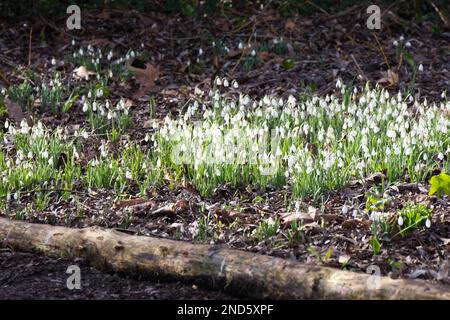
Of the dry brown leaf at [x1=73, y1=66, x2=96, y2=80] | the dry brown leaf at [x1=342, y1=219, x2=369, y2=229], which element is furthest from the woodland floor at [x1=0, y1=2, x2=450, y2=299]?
the dry brown leaf at [x1=73, y1=66, x2=96, y2=80]

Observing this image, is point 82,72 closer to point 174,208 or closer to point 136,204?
point 136,204

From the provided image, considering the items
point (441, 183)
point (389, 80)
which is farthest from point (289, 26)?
point (441, 183)

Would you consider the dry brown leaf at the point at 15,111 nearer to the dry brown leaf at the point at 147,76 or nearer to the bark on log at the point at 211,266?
the dry brown leaf at the point at 147,76

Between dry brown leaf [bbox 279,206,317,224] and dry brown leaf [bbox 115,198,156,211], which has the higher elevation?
dry brown leaf [bbox 115,198,156,211]

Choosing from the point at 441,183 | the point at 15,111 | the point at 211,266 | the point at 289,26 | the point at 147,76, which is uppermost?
the point at 289,26

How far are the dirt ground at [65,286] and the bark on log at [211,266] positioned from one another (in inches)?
1.8

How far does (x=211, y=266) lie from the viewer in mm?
3672

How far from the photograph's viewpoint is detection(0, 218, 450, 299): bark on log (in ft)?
10.8

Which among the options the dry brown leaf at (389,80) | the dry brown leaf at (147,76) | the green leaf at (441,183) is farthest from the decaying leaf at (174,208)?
the dry brown leaf at (389,80)

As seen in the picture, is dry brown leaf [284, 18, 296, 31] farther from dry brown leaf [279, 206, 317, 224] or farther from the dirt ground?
the dirt ground

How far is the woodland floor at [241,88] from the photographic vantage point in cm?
392

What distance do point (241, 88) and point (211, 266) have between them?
3.75 m

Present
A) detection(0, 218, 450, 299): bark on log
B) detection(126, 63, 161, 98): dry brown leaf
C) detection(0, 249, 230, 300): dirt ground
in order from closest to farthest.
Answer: detection(0, 218, 450, 299): bark on log < detection(0, 249, 230, 300): dirt ground < detection(126, 63, 161, 98): dry brown leaf
